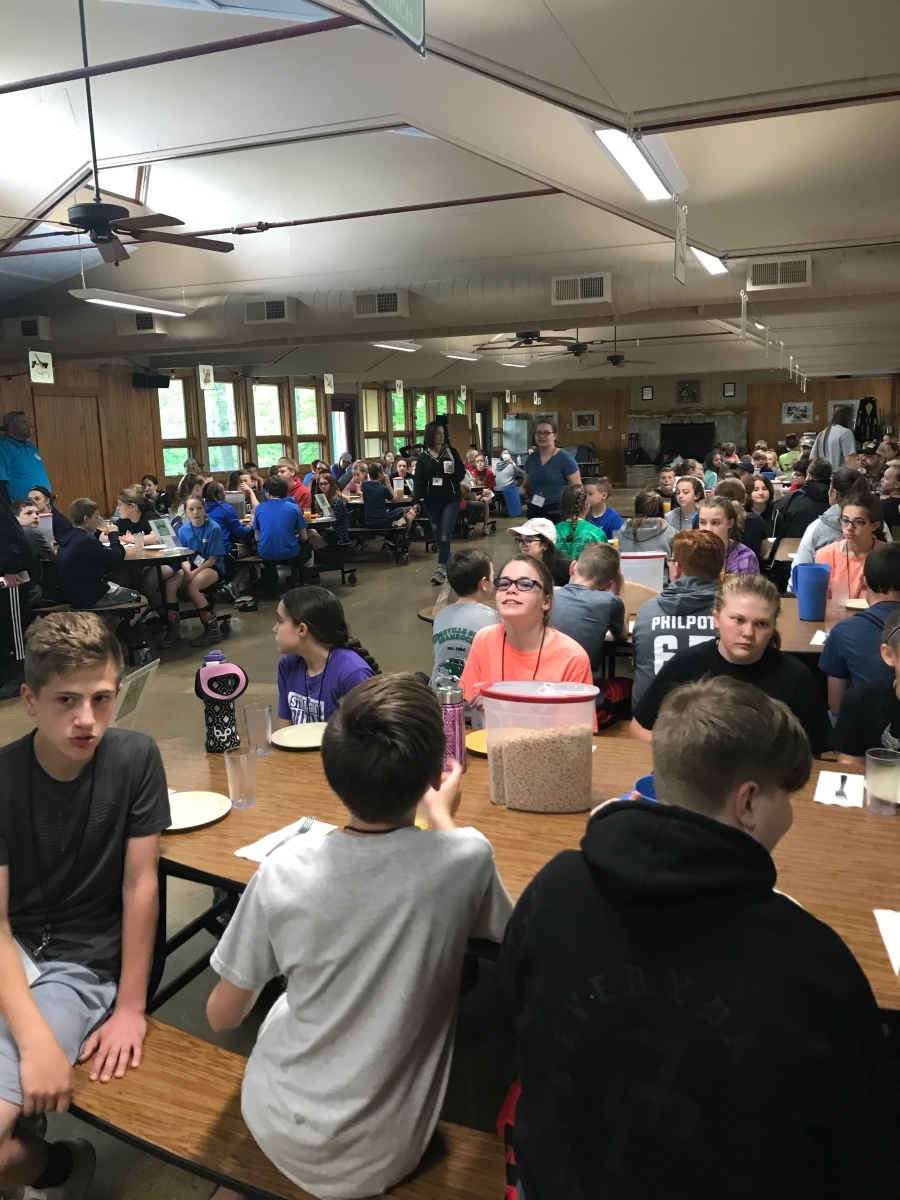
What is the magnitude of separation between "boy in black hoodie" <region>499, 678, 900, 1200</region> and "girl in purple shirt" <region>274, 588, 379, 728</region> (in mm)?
1741

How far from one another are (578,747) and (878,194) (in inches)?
219

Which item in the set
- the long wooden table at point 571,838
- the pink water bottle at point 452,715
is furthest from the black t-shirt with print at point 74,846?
the pink water bottle at point 452,715

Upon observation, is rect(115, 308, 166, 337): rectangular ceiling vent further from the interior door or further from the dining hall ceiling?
the interior door

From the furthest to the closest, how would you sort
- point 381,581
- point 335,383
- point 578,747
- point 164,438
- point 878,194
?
point 335,383 → point 164,438 → point 381,581 → point 878,194 → point 578,747

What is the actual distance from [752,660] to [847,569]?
78.1 inches

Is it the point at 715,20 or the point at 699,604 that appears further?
the point at 715,20

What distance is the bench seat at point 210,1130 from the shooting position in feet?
4.32

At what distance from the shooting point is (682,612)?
10.4 feet

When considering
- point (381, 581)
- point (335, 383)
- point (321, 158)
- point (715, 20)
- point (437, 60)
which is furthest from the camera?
point (335, 383)

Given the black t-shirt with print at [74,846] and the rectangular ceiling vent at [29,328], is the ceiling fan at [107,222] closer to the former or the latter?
the black t-shirt with print at [74,846]

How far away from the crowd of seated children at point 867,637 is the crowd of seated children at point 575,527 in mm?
2559

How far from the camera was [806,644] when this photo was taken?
3453 millimetres

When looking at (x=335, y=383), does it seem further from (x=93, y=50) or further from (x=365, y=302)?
(x=93, y=50)

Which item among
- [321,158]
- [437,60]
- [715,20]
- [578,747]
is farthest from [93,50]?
[578,747]
